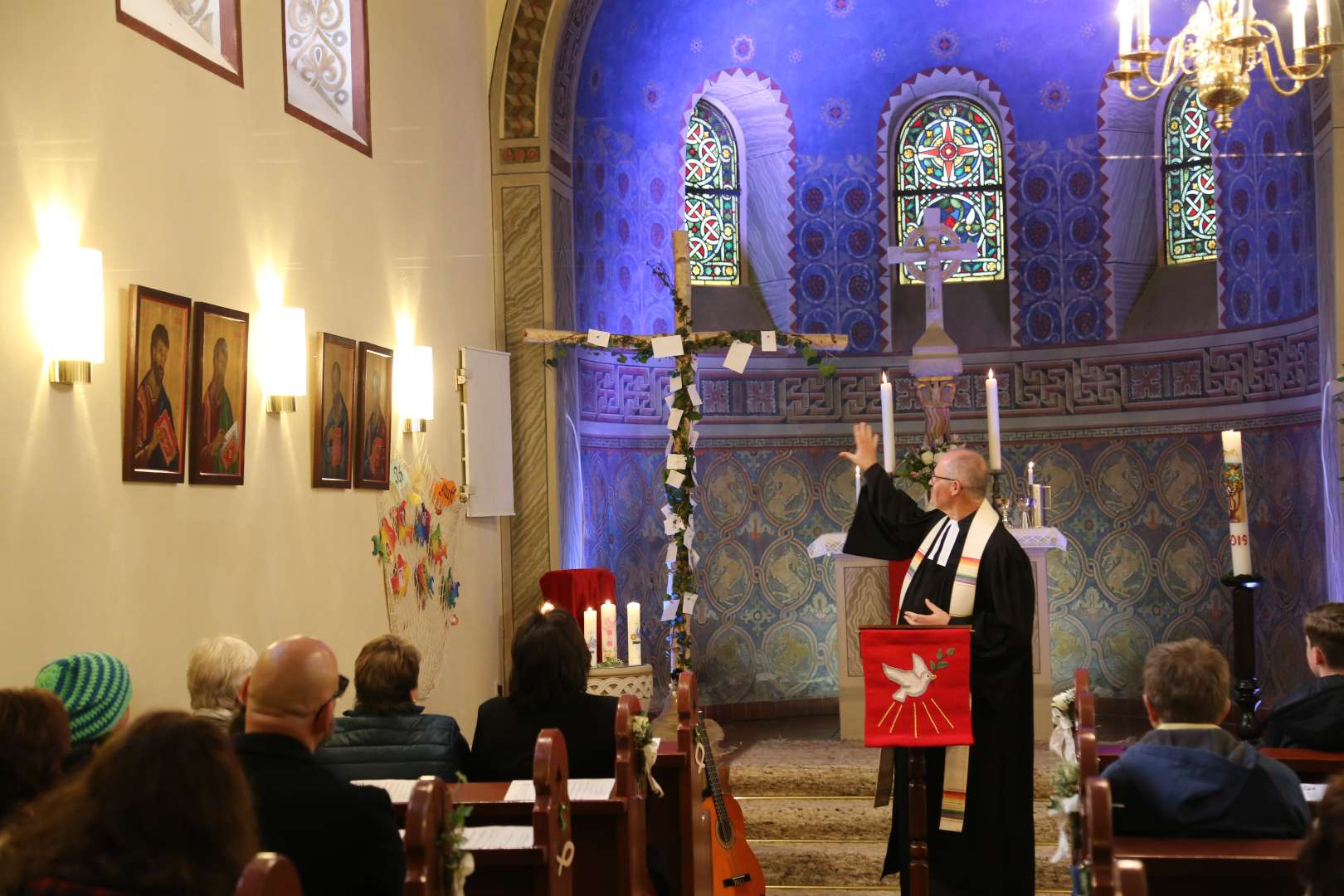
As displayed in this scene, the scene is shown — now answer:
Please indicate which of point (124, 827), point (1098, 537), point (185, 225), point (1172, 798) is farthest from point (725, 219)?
point (124, 827)

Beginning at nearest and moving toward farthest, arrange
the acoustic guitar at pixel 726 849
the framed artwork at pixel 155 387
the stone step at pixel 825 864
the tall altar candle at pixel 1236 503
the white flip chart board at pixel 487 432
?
the framed artwork at pixel 155 387
the acoustic guitar at pixel 726 849
the tall altar candle at pixel 1236 503
the stone step at pixel 825 864
the white flip chart board at pixel 487 432

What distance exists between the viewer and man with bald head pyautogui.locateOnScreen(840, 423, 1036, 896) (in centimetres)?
549

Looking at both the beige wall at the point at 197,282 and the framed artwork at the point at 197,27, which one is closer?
the beige wall at the point at 197,282

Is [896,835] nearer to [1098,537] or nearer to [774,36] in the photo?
[1098,537]

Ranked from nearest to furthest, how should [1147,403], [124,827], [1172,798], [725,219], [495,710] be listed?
1. [124,827]
2. [1172,798]
3. [495,710]
4. [1147,403]
5. [725,219]

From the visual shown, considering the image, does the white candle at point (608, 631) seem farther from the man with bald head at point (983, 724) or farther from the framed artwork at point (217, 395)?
the framed artwork at point (217, 395)

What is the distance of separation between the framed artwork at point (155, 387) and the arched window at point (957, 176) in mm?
7641

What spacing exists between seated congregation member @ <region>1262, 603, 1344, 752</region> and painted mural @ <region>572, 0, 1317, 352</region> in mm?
6185

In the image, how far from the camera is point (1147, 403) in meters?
10.9

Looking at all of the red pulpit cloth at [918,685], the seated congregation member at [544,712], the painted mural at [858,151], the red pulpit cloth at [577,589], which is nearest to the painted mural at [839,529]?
the painted mural at [858,151]

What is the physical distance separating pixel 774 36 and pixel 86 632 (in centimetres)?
832

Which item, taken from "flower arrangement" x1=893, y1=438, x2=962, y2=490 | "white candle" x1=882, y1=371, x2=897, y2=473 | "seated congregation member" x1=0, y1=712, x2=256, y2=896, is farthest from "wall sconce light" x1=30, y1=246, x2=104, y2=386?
"flower arrangement" x1=893, y1=438, x2=962, y2=490

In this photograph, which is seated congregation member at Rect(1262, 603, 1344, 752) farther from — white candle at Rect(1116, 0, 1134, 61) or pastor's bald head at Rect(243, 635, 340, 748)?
pastor's bald head at Rect(243, 635, 340, 748)

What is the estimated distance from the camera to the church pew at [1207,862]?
300cm
